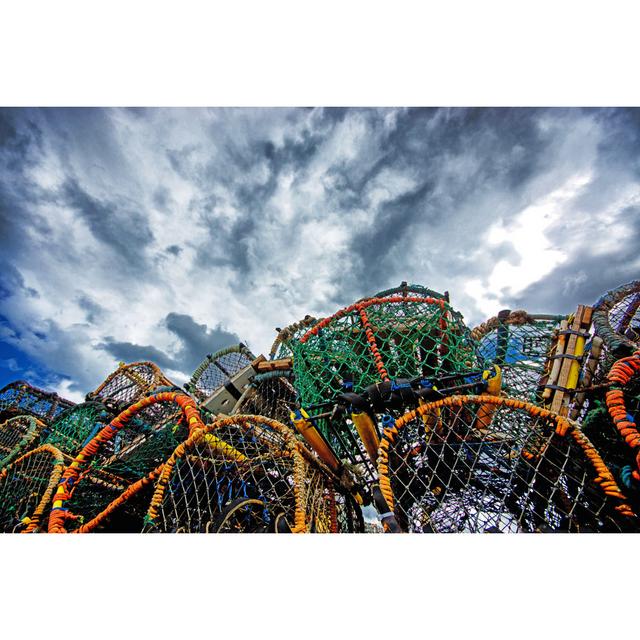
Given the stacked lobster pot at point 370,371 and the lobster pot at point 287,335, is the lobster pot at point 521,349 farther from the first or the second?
the lobster pot at point 287,335

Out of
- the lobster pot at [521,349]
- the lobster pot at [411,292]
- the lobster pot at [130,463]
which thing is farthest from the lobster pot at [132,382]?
the lobster pot at [521,349]

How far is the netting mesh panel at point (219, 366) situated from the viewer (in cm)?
429

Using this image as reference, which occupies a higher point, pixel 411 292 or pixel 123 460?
pixel 411 292

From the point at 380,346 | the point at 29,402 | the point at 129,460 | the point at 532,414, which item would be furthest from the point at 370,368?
the point at 29,402

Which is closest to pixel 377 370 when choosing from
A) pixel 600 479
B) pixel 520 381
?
pixel 600 479

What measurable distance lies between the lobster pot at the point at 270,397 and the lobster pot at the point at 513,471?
1.56 meters

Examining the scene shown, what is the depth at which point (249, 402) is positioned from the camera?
343cm

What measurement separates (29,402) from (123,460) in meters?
3.77

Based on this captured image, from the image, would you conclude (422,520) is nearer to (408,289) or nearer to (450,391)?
(450,391)

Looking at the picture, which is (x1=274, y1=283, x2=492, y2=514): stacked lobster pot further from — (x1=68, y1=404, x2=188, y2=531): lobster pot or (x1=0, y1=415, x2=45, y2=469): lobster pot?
(x1=0, y1=415, x2=45, y2=469): lobster pot

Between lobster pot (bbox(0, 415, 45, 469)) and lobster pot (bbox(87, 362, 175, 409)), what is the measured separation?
634mm

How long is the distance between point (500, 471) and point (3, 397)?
256 inches

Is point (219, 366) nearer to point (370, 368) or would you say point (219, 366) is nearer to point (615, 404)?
point (370, 368)

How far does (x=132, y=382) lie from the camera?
411cm
